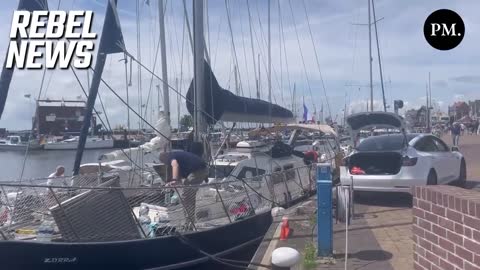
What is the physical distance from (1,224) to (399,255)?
581 centimetres

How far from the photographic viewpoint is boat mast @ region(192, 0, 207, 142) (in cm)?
1383

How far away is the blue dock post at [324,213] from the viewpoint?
7969mm

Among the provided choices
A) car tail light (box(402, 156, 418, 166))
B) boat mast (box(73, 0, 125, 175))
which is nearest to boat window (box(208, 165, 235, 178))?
boat mast (box(73, 0, 125, 175))

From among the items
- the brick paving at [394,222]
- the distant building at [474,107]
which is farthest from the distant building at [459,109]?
the brick paving at [394,222]

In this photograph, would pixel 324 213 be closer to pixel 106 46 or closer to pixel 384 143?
pixel 384 143

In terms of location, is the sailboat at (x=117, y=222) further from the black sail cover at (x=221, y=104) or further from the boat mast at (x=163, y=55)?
the boat mast at (x=163, y=55)

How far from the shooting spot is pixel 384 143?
42.8ft

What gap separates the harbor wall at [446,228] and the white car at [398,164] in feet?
21.3

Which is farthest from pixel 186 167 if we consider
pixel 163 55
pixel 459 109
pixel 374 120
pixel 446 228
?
pixel 459 109

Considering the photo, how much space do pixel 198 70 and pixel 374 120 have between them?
4930 millimetres

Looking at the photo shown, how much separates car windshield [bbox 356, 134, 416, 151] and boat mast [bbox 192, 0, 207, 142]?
3627 millimetres

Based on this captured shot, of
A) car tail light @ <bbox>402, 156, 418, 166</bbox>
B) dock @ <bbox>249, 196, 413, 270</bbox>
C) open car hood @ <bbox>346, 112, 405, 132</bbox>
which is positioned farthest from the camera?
open car hood @ <bbox>346, 112, 405, 132</bbox>

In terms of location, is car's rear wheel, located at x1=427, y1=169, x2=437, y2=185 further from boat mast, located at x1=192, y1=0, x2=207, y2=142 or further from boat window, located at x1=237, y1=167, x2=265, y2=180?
boat mast, located at x1=192, y1=0, x2=207, y2=142

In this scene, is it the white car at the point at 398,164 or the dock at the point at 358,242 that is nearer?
the dock at the point at 358,242
